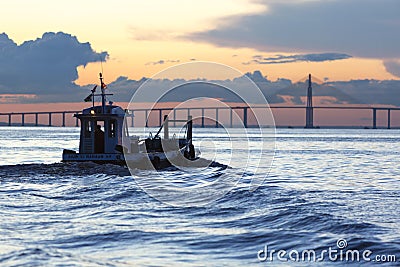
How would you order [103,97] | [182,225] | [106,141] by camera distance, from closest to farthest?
[182,225]
[106,141]
[103,97]

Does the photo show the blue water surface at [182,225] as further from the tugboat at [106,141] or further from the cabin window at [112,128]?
the cabin window at [112,128]

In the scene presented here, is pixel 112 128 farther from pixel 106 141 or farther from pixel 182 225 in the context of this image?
pixel 182 225

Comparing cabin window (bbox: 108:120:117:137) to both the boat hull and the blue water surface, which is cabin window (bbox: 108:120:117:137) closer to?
the boat hull

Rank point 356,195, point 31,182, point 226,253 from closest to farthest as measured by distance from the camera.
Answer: point 226,253, point 356,195, point 31,182

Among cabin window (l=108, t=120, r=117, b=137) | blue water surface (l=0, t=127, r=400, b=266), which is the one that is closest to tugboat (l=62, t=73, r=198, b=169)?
cabin window (l=108, t=120, r=117, b=137)

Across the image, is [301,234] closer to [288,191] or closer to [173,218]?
[173,218]

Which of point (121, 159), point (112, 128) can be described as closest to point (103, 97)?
point (112, 128)

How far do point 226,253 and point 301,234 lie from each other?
266cm

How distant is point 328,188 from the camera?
27562 mm

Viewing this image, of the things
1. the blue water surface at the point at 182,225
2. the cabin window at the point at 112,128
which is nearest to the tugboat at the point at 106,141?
the cabin window at the point at 112,128

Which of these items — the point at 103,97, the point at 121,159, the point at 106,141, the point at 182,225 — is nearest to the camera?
the point at 182,225

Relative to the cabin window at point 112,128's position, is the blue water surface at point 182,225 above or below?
below

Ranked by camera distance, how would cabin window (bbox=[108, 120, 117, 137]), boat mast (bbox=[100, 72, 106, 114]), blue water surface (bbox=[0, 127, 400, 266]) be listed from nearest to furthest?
blue water surface (bbox=[0, 127, 400, 266]), cabin window (bbox=[108, 120, 117, 137]), boat mast (bbox=[100, 72, 106, 114])

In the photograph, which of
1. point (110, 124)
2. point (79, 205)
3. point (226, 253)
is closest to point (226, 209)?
point (79, 205)
